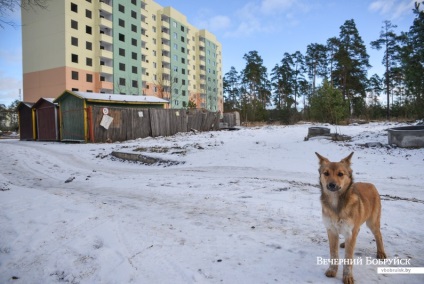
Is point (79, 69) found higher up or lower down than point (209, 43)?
lower down

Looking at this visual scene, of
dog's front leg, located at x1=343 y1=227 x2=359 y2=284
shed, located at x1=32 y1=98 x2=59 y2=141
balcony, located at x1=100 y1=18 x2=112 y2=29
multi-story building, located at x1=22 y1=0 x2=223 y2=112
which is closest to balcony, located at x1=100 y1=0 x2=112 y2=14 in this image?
multi-story building, located at x1=22 y1=0 x2=223 y2=112

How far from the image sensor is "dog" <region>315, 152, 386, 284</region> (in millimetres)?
2576

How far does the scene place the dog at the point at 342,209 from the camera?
8.45ft

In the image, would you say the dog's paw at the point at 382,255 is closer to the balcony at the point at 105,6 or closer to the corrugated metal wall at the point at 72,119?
the corrugated metal wall at the point at 72,119

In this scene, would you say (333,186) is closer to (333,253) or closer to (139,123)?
(333,253)

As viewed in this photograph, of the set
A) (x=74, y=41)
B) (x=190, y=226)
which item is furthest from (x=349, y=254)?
(x=74, y=41)

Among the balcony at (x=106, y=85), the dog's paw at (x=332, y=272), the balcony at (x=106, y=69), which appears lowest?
the dog's paw at (x=332, y=272)

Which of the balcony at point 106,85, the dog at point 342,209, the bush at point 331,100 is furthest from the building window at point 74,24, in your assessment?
the dog at point 342,209

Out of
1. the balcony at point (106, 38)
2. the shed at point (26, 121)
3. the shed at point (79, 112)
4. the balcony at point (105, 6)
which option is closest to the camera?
the shed at point (79, 112)

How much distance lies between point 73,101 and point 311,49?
46661mm

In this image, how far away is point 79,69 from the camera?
3791 cm

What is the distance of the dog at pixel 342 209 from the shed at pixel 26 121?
2704cm

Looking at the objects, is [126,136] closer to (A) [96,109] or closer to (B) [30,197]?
(A) [96,109]

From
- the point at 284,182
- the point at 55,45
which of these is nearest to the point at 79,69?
the point at 55,45
